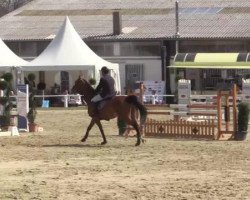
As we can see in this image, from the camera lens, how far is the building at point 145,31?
188 ft

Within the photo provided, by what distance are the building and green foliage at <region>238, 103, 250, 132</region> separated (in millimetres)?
29888

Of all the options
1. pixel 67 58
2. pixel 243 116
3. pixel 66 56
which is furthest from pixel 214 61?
pixel 243 116

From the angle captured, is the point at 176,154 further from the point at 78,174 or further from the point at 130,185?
the point at 130,185

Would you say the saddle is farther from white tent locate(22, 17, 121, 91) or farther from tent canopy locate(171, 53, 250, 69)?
white tent locate(22, 17, 121, 91)

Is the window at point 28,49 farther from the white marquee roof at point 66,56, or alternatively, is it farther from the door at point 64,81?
the white marquee roof at point 66,56

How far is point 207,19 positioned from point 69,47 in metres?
18.1

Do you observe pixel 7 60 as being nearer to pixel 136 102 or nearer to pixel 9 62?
pixel 9 62

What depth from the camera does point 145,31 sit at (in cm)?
5938

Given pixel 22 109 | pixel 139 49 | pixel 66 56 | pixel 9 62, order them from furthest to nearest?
pixel 139 49 → pixel 66 56 → pixel 9 62 → pixel 22 109

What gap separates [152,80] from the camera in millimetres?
55219

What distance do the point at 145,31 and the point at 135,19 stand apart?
9.16 feet

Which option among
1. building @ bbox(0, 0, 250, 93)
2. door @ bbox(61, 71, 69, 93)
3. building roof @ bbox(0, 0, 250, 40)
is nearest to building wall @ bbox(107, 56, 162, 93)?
building @ bbox(0, 0, 250, 93)

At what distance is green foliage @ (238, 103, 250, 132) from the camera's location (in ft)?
74.8

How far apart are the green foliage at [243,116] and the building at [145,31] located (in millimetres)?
29888
